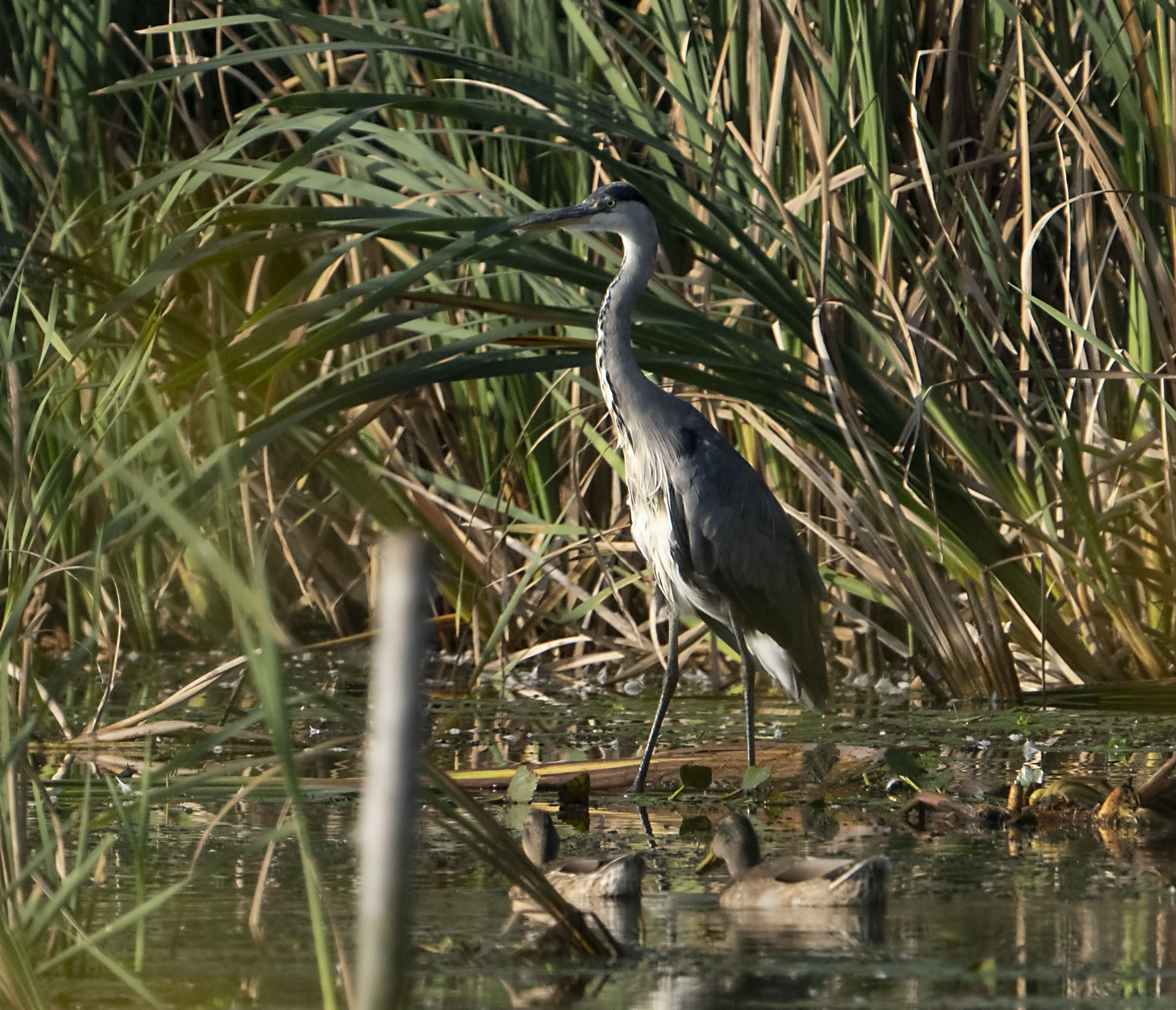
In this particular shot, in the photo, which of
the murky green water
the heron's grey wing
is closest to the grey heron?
the heron's grey wing

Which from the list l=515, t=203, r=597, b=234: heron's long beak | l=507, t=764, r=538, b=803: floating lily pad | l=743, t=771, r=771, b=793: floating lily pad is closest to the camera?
l=507, t=764, r=538, b=803: floating lily pad

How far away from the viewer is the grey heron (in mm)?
5285

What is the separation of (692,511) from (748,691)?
0.52 metres

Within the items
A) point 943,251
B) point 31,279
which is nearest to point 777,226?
point 943,251

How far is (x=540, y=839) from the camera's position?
3.86 m

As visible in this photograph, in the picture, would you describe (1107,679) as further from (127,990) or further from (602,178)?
(127,990)

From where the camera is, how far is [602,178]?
628cm

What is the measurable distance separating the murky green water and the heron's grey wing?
40cm

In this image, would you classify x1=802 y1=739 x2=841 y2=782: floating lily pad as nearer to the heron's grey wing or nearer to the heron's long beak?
the heron's grey wing

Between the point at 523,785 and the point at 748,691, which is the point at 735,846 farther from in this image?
the point at 748,691

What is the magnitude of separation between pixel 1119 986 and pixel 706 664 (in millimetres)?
4349

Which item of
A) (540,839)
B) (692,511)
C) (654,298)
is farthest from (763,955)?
(654,298)

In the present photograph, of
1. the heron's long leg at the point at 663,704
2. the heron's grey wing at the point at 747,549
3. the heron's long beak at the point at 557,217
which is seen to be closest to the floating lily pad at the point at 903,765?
the heron's long leg at the point at 663,704

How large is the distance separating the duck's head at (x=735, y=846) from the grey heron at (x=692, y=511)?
1500 mm
